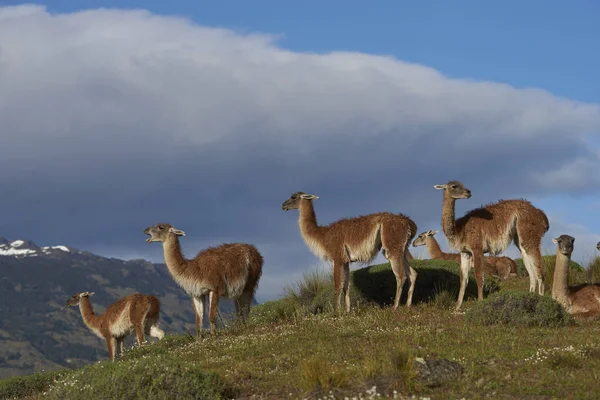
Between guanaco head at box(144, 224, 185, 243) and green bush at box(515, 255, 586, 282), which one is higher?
guanaco head at box(144, 224, 185, 243)

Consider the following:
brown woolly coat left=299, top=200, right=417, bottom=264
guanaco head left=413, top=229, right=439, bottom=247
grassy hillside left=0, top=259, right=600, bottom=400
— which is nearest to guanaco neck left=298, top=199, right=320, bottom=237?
brown woolly coat left=299, top=200, right=417, bottom=264

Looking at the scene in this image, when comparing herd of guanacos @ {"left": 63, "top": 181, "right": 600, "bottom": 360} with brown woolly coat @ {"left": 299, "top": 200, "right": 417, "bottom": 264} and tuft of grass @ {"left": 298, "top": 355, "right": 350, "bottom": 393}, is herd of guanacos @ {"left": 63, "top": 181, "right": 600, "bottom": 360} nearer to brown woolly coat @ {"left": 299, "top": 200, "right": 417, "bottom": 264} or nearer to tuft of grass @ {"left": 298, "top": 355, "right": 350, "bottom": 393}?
brown woolly coat @ {"left": 299, "top": 200, "right": 417, "bottom": 264}

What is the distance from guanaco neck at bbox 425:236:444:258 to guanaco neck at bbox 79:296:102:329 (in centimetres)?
1339

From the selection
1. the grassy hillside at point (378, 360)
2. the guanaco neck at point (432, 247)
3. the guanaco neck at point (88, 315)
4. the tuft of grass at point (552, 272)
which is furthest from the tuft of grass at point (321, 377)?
the guanaco neck at point (432, 247)

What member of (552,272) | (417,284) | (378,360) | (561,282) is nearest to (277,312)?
(417,284)

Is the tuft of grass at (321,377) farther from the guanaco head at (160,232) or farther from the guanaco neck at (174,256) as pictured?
the guanaco head at (160,232)

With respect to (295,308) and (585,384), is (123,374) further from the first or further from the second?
(295,308)

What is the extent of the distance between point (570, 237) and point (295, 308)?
7.59 m

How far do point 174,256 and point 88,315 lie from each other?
706 cm

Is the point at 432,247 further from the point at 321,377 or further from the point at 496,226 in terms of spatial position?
the point at 321,377

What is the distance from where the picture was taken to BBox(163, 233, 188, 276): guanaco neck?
21.6 metres

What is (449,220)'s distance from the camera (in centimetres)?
2192

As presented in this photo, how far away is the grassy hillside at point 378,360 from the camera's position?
12383 mm

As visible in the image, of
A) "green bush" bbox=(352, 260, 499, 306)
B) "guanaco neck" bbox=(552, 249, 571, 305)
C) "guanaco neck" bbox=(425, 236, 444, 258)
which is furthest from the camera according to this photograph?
"guanaco neck" bbox=(425, 236, 444, 258)
